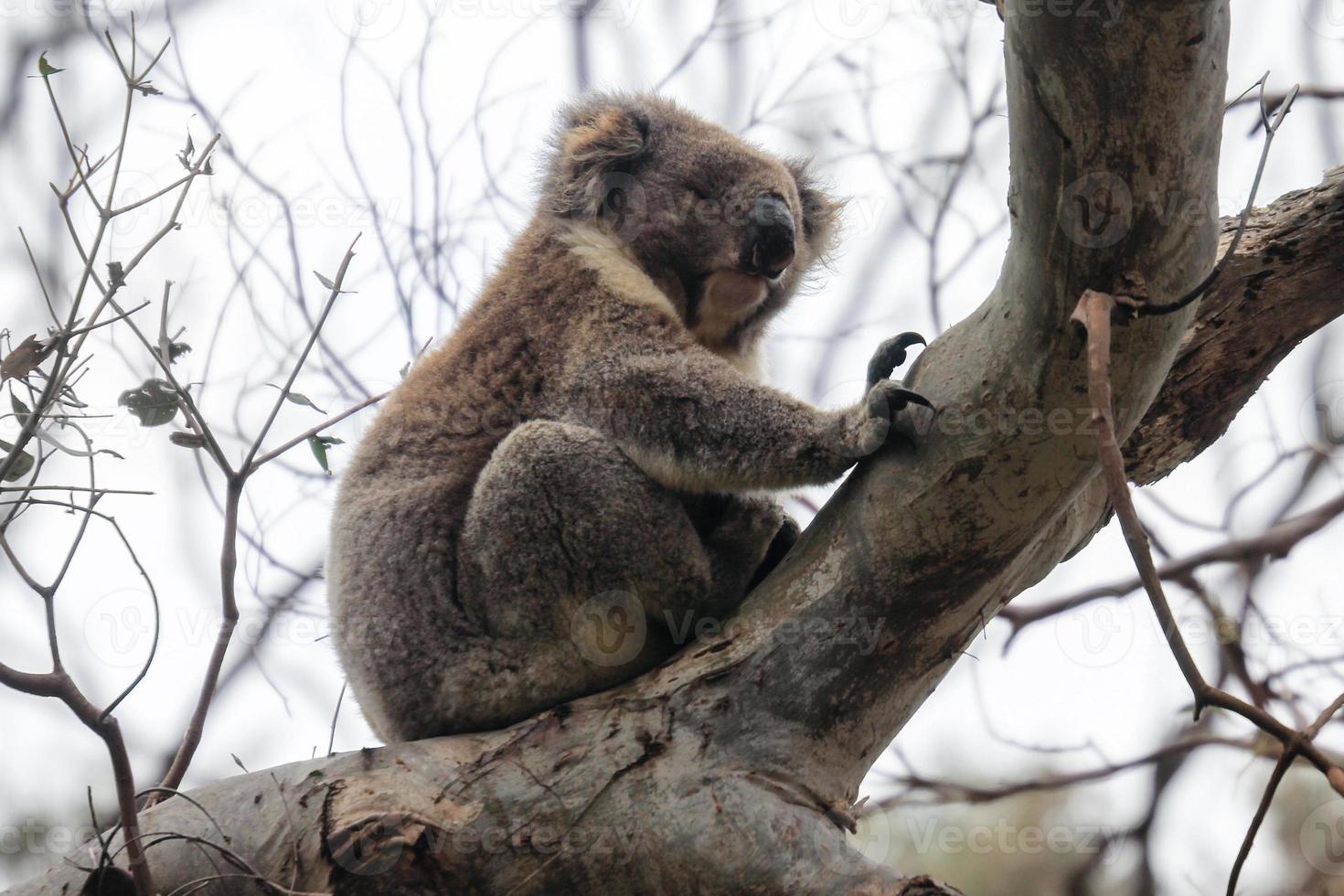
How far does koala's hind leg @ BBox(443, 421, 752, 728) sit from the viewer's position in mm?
3344

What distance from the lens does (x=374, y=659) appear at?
3.56 meters

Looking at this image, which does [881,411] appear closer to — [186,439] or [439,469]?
[439,469]

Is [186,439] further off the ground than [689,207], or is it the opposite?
[689,207]

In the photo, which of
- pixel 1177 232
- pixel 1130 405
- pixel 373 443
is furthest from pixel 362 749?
pixel 1177 232

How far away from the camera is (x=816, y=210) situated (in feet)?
16.6

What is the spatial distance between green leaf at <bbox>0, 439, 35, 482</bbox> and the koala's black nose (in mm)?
2468

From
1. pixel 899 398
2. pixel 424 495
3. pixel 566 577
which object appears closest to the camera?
pixel 899 398

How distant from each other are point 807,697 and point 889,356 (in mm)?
1021

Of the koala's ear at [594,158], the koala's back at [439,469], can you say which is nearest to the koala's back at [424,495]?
the koala's back at [439,469]

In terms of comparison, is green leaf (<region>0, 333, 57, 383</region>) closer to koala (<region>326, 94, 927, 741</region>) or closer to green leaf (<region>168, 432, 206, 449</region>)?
green leaf (<region>168, 432, 206, 449</region>)

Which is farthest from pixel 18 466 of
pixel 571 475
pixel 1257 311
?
pixel 1257 311

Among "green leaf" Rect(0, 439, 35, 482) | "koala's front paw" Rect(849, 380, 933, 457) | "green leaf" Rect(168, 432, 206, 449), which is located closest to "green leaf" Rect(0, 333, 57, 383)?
"green leaf" Rect(0, 439, 35, 482)

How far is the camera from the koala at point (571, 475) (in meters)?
3.36

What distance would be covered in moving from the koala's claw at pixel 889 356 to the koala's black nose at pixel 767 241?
38.6 inches
